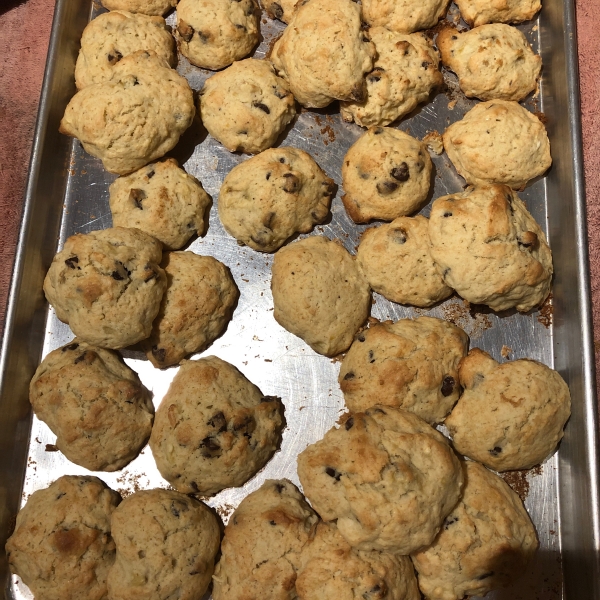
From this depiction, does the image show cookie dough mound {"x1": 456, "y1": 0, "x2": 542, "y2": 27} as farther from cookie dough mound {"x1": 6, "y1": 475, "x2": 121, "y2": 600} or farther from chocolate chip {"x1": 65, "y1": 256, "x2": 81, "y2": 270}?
cookie dough mound {"x1": 6, "y1": 475, "x2": 121, "y2": 600}

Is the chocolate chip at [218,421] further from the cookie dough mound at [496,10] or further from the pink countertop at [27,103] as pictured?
the cookie dough mound at [496,10]

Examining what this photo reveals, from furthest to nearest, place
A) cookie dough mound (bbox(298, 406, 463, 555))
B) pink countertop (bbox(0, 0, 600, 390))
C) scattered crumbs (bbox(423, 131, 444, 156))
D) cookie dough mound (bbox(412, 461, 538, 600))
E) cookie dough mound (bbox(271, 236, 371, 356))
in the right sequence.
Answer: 1. pink countertop (bbox(0, 0, 600, 390))
2. scattered crumbs (bbox(423, 131, 444, 156))
3. cookie dough mound (bbox(271, 236, 371, 356))
4. cookie dough mound (bbox(412, 461, 538, 600))
5. cookie dough mound (bbox(298, 406, 463, 555))

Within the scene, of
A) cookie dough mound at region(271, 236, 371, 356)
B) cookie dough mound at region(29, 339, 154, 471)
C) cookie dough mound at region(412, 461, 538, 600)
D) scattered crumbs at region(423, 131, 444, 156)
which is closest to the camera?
cookie dough mound at region(412, 461, 538, 600)

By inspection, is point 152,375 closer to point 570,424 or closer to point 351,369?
point 351,369

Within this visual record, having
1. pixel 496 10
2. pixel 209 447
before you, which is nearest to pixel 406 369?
pixel 209 447

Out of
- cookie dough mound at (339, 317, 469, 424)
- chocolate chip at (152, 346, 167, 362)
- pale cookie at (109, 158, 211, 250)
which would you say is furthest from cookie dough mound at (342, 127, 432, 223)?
chocolate chip at (152, 346, 167, 362)

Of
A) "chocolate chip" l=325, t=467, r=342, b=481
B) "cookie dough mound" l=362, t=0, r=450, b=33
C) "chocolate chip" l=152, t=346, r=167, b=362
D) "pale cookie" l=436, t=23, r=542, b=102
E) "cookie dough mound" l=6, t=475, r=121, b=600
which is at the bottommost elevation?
"cookie dough mound" l=6, t=475, r=121, b=600

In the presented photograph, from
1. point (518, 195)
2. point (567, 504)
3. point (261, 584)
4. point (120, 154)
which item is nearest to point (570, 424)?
point (567, 504)

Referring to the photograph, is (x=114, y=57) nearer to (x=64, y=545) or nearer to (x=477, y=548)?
(x=64, y=545)
